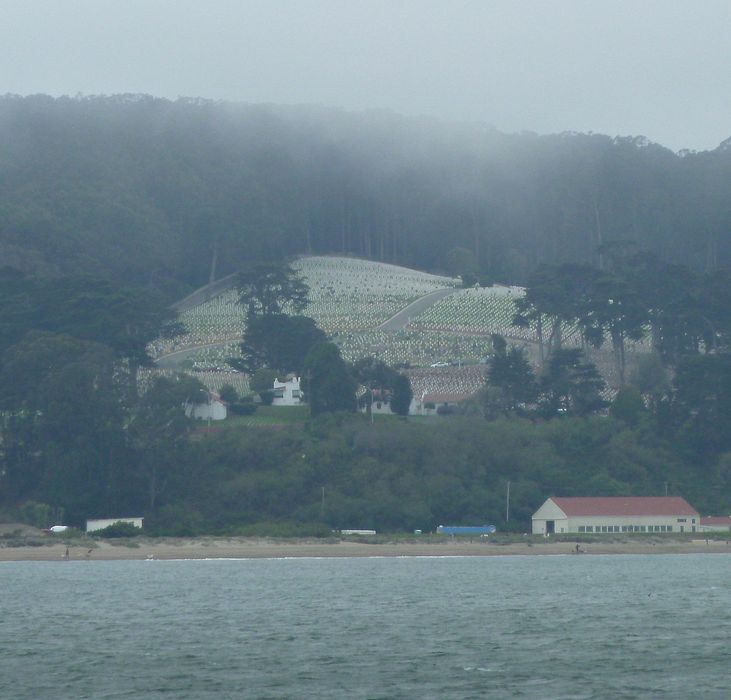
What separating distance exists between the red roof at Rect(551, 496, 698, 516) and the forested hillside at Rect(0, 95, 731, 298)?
165 ft

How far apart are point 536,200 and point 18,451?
70.1 metres

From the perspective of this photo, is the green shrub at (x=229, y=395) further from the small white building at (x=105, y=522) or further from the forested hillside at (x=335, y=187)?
the forested hillside at (x=335, y=187)

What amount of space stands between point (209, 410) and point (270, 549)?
1693 centimetres

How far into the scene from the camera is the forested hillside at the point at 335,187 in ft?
355

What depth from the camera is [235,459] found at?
60.6m

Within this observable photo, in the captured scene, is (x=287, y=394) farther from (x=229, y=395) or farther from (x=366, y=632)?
(x=366, y=632)

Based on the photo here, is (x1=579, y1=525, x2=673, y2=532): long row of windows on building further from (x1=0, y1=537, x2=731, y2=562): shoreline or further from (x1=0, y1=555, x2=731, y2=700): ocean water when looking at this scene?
(x1=0, y1=555, x2=731, y2=700): ocean water

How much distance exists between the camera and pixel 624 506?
57.8m

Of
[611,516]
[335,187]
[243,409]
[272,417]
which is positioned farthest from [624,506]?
[335,187]

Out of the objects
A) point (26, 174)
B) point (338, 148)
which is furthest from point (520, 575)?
point (338, 148)

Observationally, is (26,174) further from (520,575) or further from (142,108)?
(520,575)

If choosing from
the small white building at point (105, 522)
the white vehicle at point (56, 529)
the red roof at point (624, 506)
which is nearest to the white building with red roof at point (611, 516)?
the red roof at point (624, 506)

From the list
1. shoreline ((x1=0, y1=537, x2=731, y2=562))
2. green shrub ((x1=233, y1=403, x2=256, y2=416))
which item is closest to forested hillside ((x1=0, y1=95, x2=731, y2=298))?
green shrub ((x1=233, y1=403, x2=256, y2=416))

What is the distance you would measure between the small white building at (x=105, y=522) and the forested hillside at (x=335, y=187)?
4769cm
